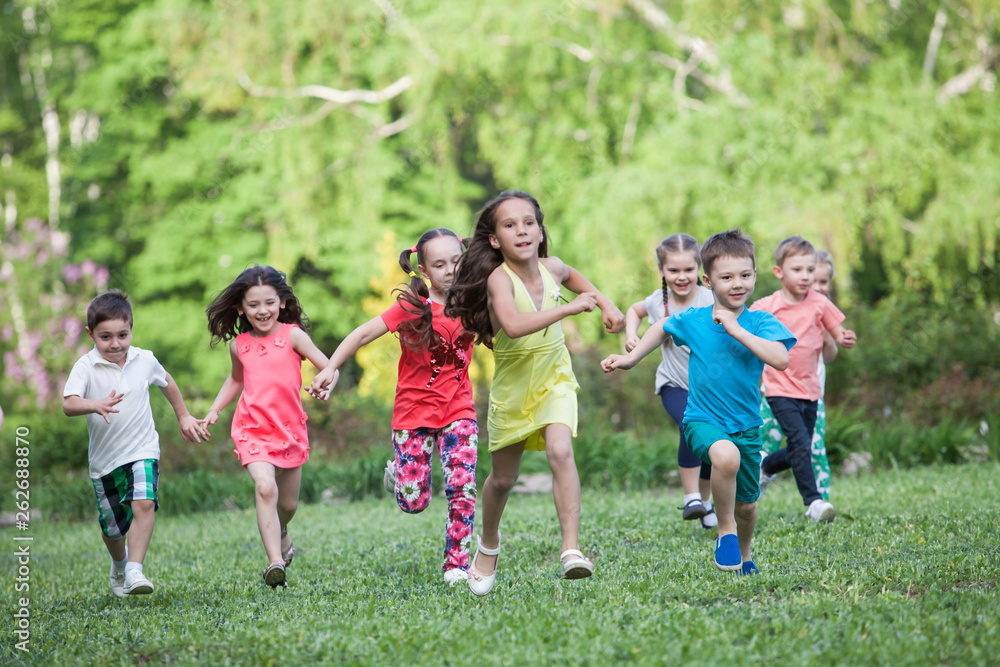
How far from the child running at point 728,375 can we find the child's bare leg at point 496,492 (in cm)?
65

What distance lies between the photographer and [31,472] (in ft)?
37.6

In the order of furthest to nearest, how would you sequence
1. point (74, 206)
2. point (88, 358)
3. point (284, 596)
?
point (74, 206) → point (88, 358) → point (284, 596)

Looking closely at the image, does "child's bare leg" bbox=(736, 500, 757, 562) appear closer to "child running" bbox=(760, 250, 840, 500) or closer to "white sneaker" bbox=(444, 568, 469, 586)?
"white sneaker" bbox=(444, 568, 469, 586)

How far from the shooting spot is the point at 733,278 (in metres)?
4.45

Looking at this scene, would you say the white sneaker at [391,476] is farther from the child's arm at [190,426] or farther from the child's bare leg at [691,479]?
the child's bare leg at [691,479]

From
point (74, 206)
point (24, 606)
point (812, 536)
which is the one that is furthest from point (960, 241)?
point (74, 206)

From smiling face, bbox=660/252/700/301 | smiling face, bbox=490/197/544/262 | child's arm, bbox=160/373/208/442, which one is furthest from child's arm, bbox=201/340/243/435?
smiling face, bbox=660/252/700/301

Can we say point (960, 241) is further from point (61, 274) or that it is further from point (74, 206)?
point (74, 206)

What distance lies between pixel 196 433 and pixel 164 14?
14432mm

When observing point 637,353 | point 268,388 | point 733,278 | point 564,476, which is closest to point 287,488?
point 268,388

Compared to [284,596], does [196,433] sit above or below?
above

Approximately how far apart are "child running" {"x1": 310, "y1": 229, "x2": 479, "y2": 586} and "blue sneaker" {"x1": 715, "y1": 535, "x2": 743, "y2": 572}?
1.40 m

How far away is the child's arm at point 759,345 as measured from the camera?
4.25 m

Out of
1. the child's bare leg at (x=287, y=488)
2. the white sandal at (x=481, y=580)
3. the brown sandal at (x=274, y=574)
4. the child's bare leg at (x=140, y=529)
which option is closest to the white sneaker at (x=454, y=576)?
the white sandal at (x=481, y=580)
